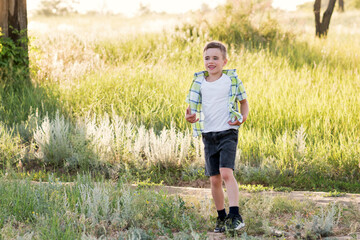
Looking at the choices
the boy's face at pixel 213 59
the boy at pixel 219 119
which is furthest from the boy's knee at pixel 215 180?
the boy's face at pixel 213 59

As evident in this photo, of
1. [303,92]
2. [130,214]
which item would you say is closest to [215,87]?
[130,214]

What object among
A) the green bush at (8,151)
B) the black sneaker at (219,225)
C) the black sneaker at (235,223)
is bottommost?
the green bush at (8,151)

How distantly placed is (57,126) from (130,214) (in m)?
3.40

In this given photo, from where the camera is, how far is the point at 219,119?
166 inches

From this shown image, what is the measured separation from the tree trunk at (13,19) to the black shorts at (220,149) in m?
6.98

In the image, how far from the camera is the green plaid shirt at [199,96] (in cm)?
419

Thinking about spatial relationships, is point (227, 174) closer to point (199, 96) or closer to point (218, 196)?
point (218, 196)

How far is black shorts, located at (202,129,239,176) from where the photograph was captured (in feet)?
13.6

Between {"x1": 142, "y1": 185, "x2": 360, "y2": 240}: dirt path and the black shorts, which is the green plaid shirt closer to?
the black shorts

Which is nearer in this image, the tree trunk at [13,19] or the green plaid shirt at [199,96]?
the green plaid shirt at [199,96]

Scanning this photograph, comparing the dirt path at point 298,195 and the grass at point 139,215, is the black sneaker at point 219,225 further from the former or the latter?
the dirt path at point 298,195

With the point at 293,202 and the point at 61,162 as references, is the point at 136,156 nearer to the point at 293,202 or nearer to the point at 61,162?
the point at 61,162

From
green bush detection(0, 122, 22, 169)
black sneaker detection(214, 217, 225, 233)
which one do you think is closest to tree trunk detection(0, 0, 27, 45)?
Answer: green bush detection(0, 122, 22, 169)

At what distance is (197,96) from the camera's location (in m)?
4.33
